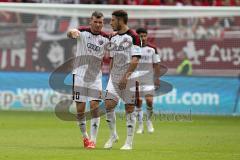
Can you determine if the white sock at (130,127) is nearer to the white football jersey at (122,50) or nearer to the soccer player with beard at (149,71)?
the white football jersey at (122,50)

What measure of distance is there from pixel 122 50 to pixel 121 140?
11.2ft

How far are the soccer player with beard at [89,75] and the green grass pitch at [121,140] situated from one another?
0.66m

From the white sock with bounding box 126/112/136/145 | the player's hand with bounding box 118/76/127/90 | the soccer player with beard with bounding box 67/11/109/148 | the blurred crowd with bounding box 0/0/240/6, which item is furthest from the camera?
the blurred crowd with bounding box 0/0/240/6

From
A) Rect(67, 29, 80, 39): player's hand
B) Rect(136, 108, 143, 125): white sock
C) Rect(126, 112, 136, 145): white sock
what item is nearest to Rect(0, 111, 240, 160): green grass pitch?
Rect(126, 112, 136, 145): white sock

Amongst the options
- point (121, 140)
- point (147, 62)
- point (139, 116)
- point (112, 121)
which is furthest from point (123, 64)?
point (147, 62)

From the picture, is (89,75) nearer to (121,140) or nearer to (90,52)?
(90,52)

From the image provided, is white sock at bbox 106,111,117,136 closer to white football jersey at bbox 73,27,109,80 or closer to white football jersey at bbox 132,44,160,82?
white football jersey at bbox 73,27,109,80

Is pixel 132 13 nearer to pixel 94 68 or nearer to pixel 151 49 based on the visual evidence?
pixel 151 49

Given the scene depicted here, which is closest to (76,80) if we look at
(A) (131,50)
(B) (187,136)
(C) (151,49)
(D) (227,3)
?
(A) (131,50)

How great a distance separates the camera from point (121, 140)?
59.7 ft

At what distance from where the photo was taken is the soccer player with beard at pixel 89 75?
15969 mm

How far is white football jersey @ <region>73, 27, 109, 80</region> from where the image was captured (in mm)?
16062

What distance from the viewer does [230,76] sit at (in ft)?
94.0

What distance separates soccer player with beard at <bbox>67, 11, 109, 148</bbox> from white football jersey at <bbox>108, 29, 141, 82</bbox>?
1.65 ft
